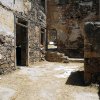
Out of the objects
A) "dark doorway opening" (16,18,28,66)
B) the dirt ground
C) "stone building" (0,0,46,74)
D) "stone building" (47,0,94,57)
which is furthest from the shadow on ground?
"stone building" (47,0,94,57)

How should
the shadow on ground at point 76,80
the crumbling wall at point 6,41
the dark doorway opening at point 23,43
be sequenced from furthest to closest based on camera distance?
the dark doorway opening at point 23,43 → the crumbling wall at point 6,41 → the shadow on ground at point 76,80

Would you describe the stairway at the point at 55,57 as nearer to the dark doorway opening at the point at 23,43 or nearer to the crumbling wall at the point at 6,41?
the dark doorway opening at the point at 23,43

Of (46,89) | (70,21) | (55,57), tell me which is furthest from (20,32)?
(70,21)

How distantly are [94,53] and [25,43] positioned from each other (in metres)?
4.45

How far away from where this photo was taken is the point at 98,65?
5652mm

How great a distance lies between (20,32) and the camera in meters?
9.45

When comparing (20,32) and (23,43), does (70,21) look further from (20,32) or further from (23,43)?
(23,43)

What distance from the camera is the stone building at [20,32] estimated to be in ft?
23.0

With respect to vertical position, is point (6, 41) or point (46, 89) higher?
point (6, 41)

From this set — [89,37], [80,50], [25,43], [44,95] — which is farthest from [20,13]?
[80,50]

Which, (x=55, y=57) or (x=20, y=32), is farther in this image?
(x=55, y=57)

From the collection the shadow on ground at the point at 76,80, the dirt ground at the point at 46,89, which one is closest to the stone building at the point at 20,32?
the dirt ground at the point at 46,89

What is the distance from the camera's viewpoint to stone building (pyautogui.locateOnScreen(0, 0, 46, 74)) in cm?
701

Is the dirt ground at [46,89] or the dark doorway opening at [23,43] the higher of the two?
the dark doorway opening at [23,43]
